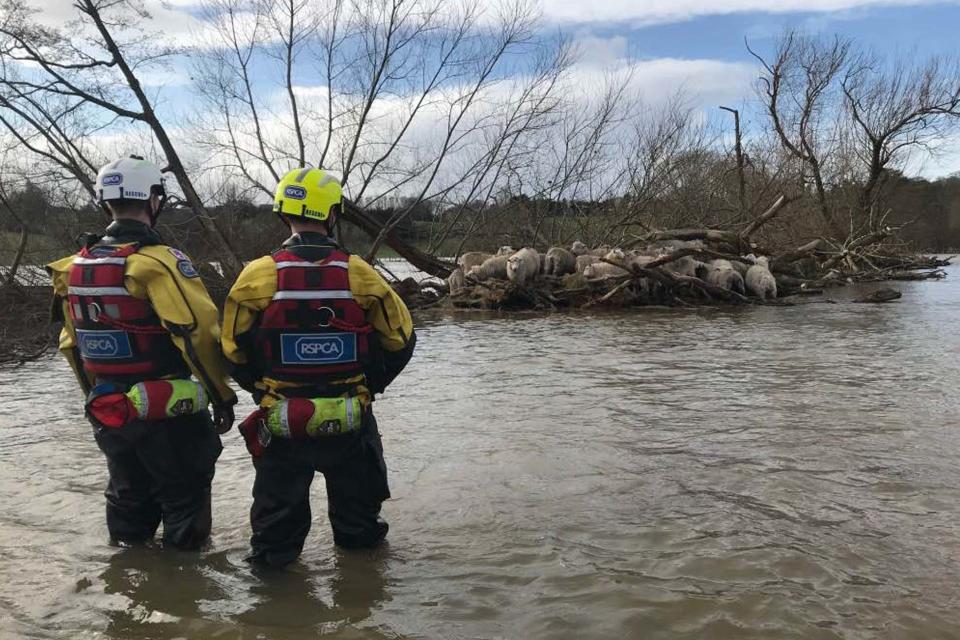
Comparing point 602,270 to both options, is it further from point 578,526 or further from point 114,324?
point 114,324

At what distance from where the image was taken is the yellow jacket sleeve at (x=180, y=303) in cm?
315

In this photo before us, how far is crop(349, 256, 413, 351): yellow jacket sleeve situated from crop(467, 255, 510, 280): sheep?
45.0 feet

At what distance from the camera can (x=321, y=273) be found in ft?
10.2

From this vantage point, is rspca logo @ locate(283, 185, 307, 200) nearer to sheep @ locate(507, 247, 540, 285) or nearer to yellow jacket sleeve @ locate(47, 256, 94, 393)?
yellow jacket sleeve @ locate(47, 256, 94, 393)

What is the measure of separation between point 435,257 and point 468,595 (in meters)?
17.2

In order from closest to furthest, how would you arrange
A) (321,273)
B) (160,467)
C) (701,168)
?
(321,273), (160,467), (701,168)

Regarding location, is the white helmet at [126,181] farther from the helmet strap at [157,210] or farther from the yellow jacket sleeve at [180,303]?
the yellow jacket sleeve at [180,303]

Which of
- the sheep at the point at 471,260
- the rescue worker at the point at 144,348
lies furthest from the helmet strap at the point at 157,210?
the sheep at the point at 471,260

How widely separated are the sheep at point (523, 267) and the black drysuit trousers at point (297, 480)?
12.9m

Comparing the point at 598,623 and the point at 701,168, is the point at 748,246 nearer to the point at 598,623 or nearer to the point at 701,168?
the point at 701,168

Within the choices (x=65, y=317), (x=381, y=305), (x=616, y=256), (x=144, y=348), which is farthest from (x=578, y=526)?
(x=616, y=256)

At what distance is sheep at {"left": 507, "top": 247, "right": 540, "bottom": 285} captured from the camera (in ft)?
53.0

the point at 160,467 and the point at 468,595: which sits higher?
the point at 160,467

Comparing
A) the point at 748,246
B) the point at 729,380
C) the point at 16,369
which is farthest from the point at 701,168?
the point at 16,369
